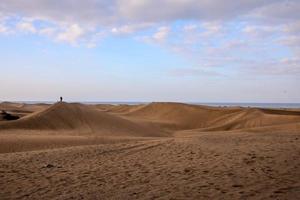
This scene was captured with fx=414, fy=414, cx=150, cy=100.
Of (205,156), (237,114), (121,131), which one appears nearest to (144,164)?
(205,156)

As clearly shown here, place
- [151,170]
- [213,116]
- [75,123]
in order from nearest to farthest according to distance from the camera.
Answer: [151,170] → [75,123] → [213,116]

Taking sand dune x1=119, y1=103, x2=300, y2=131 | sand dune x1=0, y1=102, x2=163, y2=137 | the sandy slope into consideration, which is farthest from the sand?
sand dune x1=119, y1=103, x2=300, y2=131

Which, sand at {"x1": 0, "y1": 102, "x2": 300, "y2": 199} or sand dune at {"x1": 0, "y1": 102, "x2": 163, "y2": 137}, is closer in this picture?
sand at {"x1": 0, "y1": 102, "x2": 300, "y2": 199}

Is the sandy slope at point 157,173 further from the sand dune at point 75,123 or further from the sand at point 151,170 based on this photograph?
the sand dune at point 75,123

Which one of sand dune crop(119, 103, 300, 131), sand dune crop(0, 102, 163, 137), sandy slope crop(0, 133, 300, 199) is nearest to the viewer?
sandy slope crop(0, 133, 300, 199)

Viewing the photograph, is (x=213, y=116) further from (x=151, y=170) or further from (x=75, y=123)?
(x=151, y=170)

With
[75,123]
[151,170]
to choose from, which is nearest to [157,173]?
[151,170]

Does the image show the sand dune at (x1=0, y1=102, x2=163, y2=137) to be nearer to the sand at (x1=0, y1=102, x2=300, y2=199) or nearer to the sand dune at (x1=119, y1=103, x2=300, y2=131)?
the sand at (x1=0, y1=102, x2=300, y2=199)

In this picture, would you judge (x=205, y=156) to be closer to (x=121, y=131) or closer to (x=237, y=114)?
(x=121, y=131)

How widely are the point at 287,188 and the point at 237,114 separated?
28348 mm

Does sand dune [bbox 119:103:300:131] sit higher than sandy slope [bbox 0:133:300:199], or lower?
higher

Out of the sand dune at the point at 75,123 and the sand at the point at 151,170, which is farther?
the sand dune at the point at 75,123

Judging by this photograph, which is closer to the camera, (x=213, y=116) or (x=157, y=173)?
(x=157, y=173)

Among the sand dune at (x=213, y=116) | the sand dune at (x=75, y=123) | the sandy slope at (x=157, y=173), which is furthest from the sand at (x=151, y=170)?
the sand dune at (x=213, y=116)
